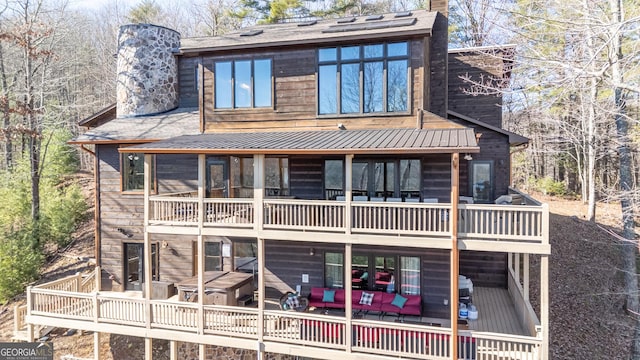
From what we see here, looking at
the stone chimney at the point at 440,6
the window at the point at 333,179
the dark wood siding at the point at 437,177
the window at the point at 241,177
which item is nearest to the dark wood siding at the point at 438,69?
the stone chimney at the point at 440,6

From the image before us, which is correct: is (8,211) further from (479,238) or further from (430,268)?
(479,238)

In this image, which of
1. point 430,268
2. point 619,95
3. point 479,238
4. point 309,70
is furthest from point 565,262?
point 309,70

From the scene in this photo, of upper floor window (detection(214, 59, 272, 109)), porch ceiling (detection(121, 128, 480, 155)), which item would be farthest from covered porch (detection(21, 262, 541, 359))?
upper floor window (detection(214, 59, 272, 109))

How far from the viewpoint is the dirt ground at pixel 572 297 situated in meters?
12.0

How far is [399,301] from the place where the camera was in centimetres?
1016

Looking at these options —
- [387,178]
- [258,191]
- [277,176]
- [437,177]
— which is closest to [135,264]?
[277,176]

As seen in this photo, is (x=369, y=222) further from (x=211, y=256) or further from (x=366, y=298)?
(x=211, y=256)

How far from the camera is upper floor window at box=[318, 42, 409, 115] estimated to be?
416 inches

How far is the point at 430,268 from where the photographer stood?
1055cm

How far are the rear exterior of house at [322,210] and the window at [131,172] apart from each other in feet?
0.16

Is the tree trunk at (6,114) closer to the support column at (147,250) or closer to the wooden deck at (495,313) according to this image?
the support column at (147,250)

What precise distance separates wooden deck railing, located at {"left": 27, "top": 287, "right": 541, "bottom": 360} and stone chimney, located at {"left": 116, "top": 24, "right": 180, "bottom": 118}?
280 inches

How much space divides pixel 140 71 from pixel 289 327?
36.7ft

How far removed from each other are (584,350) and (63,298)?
16351mm
